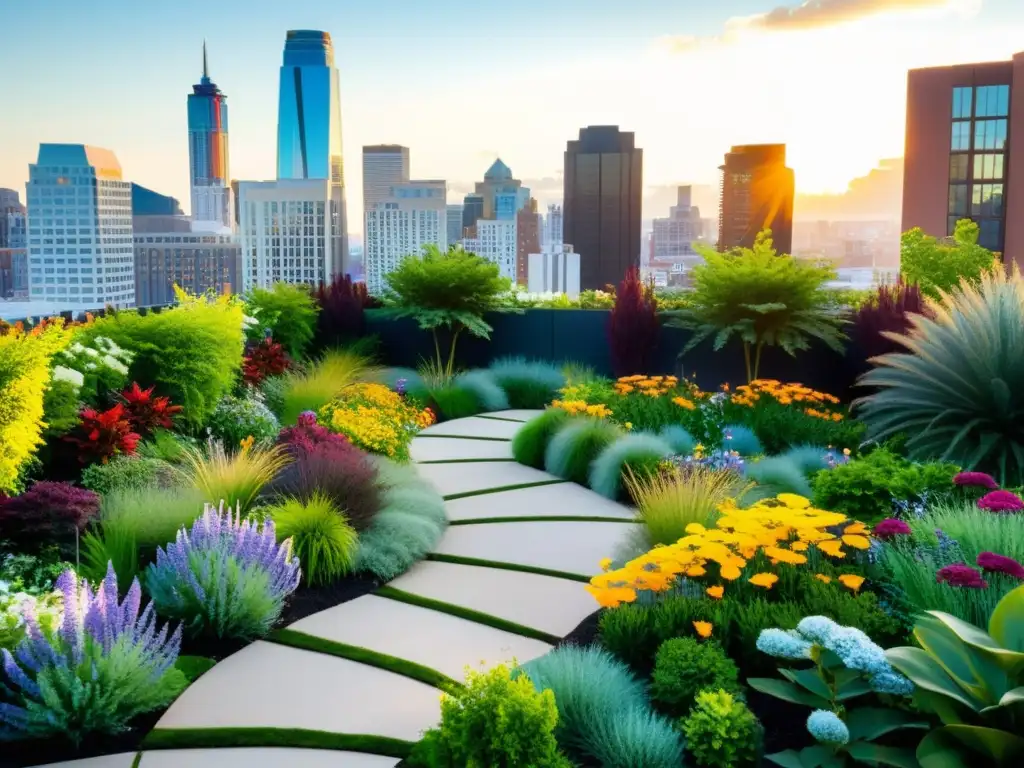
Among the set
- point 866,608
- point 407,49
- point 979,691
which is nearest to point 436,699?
point 866,608

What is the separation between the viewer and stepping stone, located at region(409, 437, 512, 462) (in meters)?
6.00

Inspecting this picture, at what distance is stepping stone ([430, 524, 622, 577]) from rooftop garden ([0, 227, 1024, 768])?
8cm

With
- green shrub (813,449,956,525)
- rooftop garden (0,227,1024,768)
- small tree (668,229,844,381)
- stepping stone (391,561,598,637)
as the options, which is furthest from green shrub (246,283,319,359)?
green shrub (813,449,956,525)

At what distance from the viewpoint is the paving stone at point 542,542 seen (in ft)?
13.1

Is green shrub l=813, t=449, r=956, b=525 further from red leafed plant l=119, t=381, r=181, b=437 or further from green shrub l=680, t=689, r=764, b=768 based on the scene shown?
red leafed plant l=119, t=381, r=181, b=437

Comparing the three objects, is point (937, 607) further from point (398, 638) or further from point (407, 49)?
point (407, 49)

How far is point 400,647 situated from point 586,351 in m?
6.07

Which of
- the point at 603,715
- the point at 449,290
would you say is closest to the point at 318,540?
the point at 603,715

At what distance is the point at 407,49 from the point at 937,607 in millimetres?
12627

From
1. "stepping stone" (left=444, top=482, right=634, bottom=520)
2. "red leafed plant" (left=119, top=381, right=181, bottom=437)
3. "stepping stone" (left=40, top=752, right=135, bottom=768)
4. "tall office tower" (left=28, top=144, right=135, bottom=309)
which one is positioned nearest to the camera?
"stepping stone" (left=40, top=752, right=135, bottom=768)

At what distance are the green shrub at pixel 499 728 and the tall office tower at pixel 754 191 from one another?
106ft

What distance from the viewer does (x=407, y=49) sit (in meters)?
13.6

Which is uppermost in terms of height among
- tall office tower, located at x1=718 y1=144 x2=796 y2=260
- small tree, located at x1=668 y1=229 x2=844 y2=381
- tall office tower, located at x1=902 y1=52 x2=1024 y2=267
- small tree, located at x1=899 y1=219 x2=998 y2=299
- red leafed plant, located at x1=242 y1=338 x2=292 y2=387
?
tall office tower, located at x1=902 y1=52 x2=1024 y2=267

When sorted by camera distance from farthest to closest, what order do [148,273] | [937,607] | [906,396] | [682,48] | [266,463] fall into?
1. [148,273]
2. [682,48]
3. [906,396]
4. [266,463]
5. [937,607]
